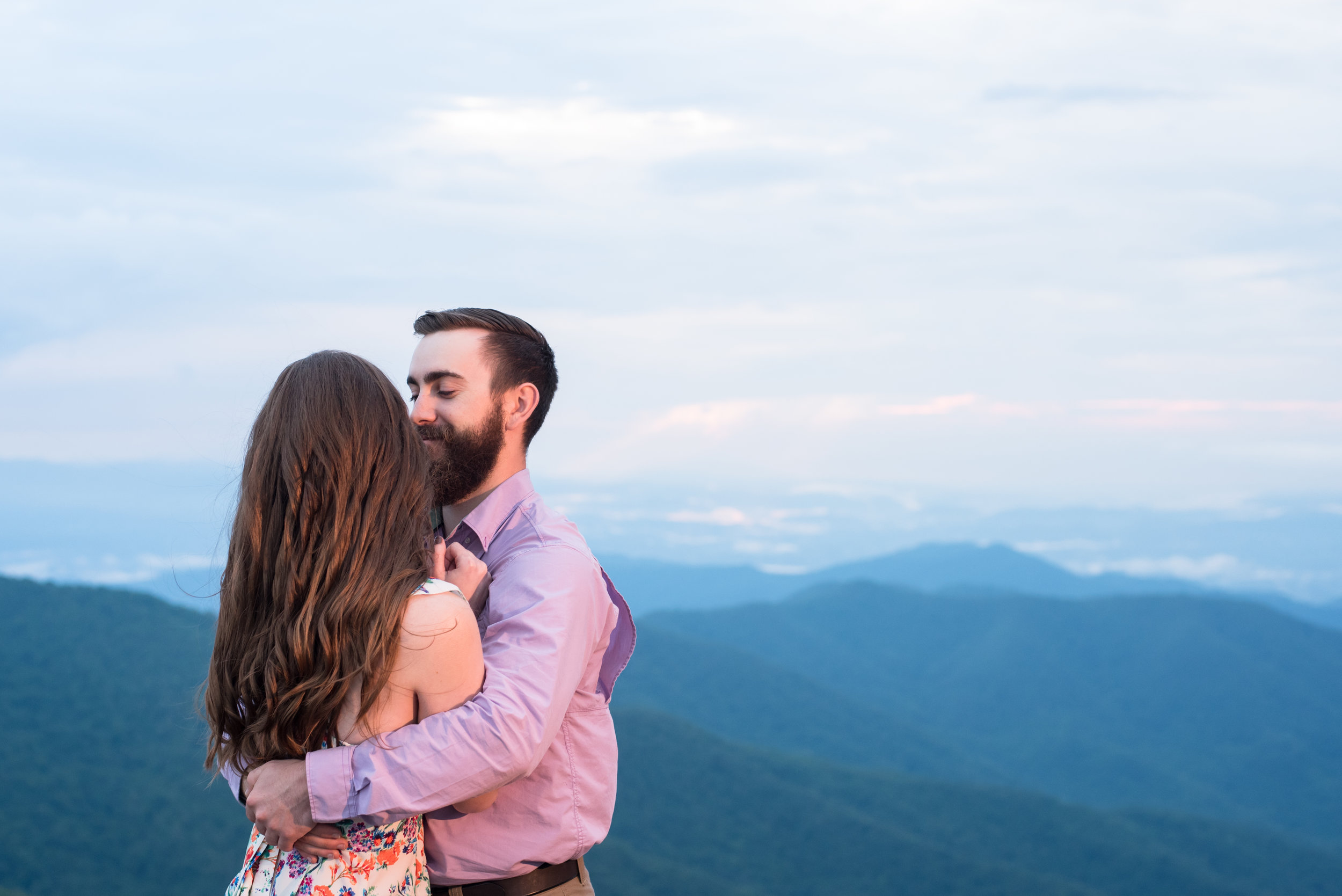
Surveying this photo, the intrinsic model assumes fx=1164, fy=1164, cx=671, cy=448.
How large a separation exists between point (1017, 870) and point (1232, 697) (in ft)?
252

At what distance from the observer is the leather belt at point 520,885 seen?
12.7 ft

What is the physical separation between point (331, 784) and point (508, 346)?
175 cm

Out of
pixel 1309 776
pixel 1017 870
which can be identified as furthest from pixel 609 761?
pixel 1309 776

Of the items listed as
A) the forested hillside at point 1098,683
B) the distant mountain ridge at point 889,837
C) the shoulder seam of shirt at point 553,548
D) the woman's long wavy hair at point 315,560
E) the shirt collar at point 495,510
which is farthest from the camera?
the forested hillside at point 1098,683

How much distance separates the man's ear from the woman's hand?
28.6 inches

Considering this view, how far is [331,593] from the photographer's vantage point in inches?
130

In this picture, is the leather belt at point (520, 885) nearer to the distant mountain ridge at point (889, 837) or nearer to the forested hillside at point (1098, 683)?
the distant mountain ridge at point (889, 837)

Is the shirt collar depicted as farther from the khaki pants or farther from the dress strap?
the khaki pants

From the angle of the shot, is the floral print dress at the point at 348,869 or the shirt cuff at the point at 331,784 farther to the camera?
the floral print dress at the point at 348,869

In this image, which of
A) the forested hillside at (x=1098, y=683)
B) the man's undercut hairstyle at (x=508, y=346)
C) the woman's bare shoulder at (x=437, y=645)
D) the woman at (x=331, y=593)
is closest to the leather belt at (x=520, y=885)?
the woman at (x=331, y=593)

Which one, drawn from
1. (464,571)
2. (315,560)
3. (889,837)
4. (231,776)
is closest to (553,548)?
(464,571)

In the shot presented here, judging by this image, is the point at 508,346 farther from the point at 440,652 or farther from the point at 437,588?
the point at 440,652

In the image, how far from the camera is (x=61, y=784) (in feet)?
159

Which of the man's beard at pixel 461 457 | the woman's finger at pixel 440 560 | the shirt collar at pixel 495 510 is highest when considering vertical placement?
the man's beard at pixel 461 457
